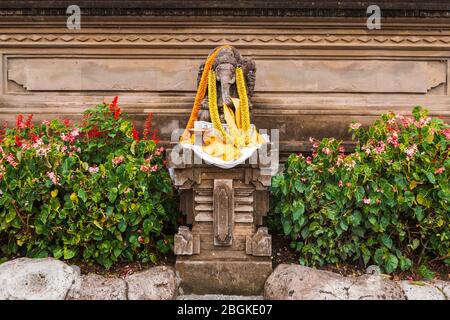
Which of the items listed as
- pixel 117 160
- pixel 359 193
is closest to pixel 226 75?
pixel 117 160

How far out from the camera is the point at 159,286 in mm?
4266

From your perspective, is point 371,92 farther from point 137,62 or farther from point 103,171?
point 103,171

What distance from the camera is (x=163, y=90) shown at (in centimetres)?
633

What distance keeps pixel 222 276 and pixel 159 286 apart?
1.99 feet

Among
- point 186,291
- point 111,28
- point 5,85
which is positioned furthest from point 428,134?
point 5,85

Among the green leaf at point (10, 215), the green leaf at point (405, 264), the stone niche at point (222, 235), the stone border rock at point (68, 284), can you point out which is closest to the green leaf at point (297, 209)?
the stone niche at point (222, 235)

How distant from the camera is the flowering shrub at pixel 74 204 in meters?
4.45

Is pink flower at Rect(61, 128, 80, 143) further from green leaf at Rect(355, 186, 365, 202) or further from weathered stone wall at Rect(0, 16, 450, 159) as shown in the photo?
green leaf at Rect(355, 186, 365, 202)

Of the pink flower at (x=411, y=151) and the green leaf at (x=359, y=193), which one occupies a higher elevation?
the pink flower at (x=411, y=151)

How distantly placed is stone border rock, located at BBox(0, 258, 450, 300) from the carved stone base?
8 cm

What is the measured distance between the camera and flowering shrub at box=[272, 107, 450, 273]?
4457 mm

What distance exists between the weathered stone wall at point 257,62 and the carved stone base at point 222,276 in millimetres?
2256

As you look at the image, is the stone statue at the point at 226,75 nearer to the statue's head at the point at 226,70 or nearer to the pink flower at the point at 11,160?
the statue's head at the point at 226,70

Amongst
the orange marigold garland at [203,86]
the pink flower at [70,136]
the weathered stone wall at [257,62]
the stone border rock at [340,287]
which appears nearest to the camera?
the stone border rock at [340,287]
